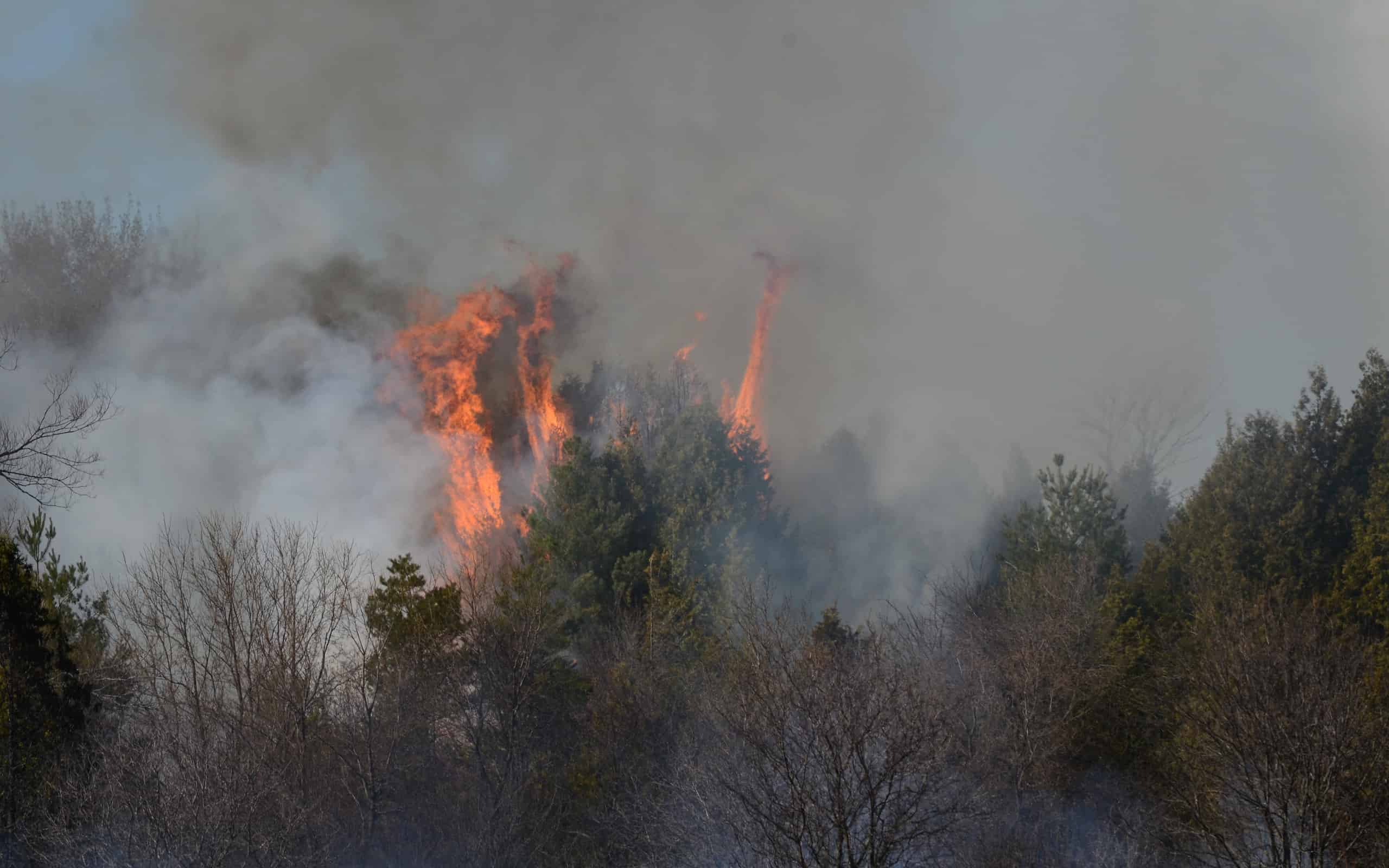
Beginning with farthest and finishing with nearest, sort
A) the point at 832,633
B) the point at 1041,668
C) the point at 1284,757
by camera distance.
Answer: the point at 832,633, the point at 1041,668, the point at 1284,757

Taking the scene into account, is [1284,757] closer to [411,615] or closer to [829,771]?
[829,771]

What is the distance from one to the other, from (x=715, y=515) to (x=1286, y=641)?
55.2 ft

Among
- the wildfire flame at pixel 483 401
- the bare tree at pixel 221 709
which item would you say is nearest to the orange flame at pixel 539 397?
the wildfire flame at pixel 483 401

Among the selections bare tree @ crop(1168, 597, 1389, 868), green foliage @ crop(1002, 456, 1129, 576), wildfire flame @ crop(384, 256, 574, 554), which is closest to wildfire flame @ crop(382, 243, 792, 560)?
wildfire flame @ crop(384, 256, 574, 554)

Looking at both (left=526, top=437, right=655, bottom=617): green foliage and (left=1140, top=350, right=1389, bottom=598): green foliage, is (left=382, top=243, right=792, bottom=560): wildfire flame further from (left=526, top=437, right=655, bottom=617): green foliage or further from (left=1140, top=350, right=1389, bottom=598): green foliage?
(left=1140, top=350, right=1389, bottom=598): green foliage

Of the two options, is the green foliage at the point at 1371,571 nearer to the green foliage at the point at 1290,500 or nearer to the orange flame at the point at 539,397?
the green foliage at the point at 1290,500

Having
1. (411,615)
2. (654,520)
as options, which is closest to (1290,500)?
(654,520)

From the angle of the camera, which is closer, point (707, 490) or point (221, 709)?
point (221, 709)

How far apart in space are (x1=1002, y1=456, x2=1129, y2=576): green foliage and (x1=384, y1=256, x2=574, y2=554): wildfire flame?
15236mm

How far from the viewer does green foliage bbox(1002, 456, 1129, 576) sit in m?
29.6

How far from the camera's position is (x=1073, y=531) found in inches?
1182

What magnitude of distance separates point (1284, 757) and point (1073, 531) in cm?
1503

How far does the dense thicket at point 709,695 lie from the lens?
47.2 ft

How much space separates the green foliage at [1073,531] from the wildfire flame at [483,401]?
50.0ft
